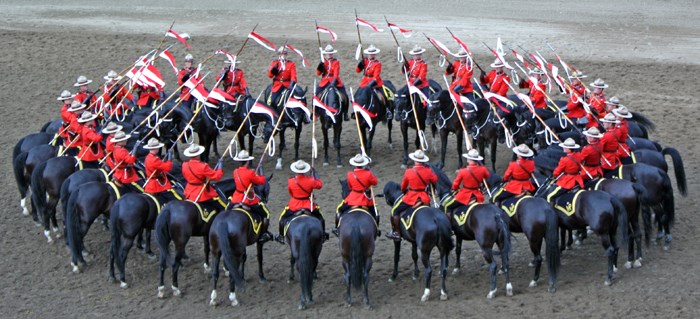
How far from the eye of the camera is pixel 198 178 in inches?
667

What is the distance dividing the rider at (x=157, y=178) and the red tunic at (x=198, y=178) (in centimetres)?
61

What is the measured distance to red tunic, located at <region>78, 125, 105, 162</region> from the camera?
19172 millimetres

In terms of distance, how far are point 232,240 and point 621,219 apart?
6251mm

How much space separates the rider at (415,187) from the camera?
16797 mm

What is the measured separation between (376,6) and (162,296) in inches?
882

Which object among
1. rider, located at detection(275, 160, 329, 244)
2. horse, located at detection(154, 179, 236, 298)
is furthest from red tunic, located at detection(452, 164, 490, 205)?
horse, located at detection(154, 179, 236, 298)

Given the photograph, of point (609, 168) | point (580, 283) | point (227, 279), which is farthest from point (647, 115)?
point (227, 279)

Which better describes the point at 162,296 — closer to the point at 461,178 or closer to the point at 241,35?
the point at 461,178

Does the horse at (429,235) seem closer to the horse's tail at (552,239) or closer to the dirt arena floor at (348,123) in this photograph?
the dirt arena floor at (348,123)

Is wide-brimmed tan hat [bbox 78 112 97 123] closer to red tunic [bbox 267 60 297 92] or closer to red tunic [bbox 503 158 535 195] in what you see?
red tunic [bbox 267 60 297 92]

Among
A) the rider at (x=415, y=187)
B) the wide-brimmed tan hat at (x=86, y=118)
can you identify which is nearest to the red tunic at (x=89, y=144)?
the wide-brimmed tan hat at (x=86, y=118)

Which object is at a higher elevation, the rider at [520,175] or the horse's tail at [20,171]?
the rider at [520,175]

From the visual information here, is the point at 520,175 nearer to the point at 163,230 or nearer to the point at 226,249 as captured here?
the point at 226,249

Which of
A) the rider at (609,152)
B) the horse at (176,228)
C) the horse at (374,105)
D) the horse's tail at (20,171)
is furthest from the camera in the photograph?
the horse at (374,105)
